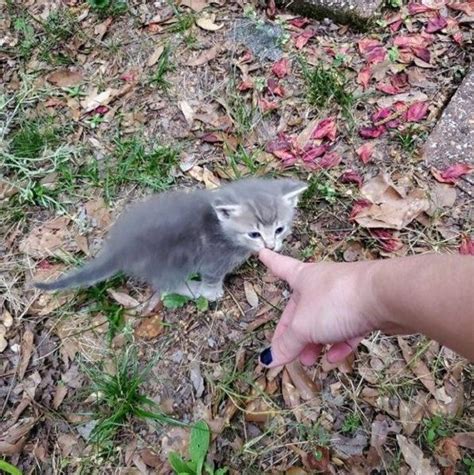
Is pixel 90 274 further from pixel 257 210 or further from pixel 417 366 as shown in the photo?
pixel 417 366

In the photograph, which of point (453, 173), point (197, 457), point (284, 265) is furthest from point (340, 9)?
point (197, 457)

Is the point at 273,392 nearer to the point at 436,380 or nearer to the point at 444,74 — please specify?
the point at 436,380

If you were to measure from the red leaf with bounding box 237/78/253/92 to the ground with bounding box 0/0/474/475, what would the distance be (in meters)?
0.01

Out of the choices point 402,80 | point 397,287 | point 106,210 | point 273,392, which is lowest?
point 273,392

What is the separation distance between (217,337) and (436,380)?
104 cm

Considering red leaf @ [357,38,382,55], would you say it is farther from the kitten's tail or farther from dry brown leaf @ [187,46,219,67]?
the kitten's tail

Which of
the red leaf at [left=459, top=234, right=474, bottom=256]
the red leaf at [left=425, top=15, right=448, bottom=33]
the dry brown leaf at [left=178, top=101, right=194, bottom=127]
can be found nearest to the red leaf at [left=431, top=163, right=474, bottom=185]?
the red leaf at [left=459, top=234, right=474, bottom=256]

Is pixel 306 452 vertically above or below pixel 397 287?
below

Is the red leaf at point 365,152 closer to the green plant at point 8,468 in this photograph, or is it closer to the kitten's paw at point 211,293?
the kitten's paw at point 211,293

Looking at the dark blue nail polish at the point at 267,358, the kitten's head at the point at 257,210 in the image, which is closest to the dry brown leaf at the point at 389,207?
the kitten's head at the point at 257,210

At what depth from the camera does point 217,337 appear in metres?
2.84

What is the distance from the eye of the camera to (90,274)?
2635 mm

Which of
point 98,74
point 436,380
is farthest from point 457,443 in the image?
point 98,74

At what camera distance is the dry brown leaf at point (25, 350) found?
2.82 metres
